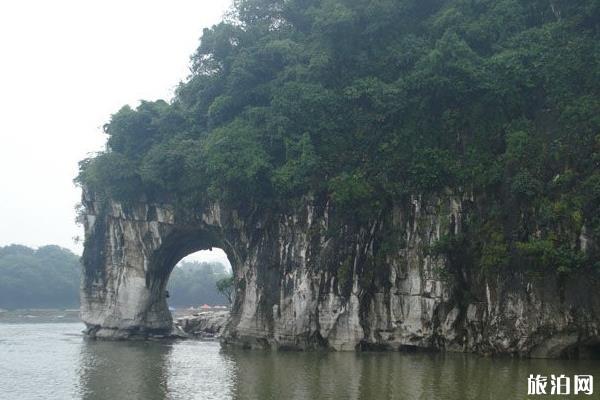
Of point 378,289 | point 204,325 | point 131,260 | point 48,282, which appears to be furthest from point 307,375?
point 48,282

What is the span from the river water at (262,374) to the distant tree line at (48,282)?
41670 millimetres

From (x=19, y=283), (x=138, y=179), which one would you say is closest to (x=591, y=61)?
(x=138, y=179)

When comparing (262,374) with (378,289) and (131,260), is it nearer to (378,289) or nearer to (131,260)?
(378,289)

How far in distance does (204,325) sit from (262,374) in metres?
17.4

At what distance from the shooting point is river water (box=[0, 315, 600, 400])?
12.6 metres

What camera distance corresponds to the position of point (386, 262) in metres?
20.5

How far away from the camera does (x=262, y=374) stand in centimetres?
1538

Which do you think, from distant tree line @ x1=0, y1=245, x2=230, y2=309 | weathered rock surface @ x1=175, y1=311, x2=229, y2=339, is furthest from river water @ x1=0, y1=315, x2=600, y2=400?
distant tree line @ x1=0, y1=245, x2=230, y2=309

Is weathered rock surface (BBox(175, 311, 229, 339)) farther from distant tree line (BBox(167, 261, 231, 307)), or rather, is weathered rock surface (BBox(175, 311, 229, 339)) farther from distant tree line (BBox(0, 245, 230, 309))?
distant tree line (BBox(167, 261, 231, 307))

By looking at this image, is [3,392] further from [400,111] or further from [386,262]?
[400,111]

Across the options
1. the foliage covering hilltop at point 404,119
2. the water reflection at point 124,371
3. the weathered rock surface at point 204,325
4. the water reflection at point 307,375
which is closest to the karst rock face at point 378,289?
the foliage covering hilltop at point 404,119

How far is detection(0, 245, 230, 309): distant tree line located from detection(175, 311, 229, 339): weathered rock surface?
33.2 metres

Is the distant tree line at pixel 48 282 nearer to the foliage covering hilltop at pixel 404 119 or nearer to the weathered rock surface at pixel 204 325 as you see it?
the weathered rock surface at pixel 204 325

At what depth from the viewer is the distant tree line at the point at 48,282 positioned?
60.0 meters
